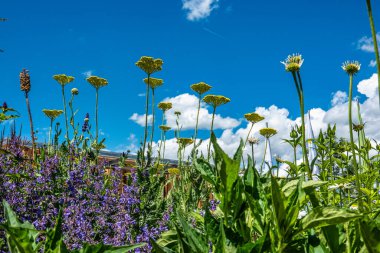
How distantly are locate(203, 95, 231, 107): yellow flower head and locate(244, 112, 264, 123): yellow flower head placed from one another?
14.5 inches

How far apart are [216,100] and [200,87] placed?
0.32 metres

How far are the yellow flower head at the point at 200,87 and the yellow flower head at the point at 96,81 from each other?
4.14 feet

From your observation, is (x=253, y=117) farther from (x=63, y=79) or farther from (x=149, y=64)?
(x=63, y=79)

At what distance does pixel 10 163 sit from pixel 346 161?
2562mm

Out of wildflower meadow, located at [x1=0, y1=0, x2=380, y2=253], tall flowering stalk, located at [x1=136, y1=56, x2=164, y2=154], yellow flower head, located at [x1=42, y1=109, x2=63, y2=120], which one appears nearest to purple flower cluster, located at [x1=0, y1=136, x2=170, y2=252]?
wildflower meadow, located at [x1=0, y1=0, x2=380, y2=253]

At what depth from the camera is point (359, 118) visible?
3.69m

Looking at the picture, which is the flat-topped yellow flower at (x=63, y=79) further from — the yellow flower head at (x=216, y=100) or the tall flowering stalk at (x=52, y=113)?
the yellow flower head at (x=216, y=100)

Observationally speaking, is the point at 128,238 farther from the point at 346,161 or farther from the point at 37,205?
the point at 346,161

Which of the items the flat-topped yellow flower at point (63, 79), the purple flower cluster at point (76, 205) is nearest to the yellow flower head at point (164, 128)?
the flat-topped yellow flower at point (63, 79)

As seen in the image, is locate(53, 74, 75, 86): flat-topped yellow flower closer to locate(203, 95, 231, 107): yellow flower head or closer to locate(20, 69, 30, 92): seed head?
locate(20, 69, 30, 92): seed head

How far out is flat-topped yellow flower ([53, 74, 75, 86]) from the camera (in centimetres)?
651

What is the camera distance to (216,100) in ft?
21.0

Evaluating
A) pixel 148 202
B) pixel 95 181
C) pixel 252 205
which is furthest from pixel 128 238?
pixel 252 205

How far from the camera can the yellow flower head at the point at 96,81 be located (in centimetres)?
634
